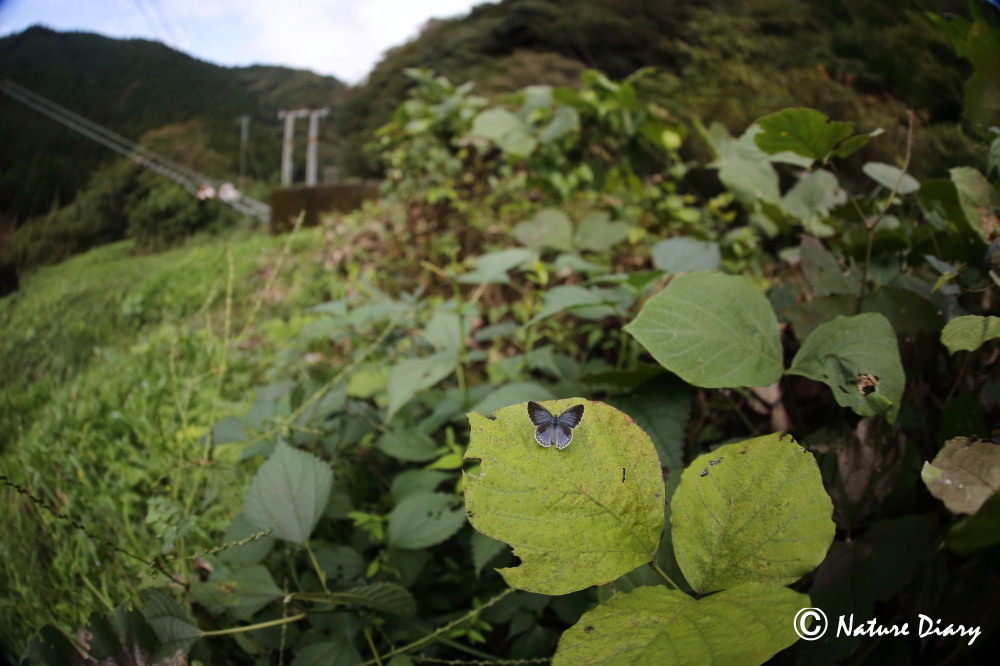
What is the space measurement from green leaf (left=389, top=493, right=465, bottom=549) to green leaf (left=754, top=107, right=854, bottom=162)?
0.60 m

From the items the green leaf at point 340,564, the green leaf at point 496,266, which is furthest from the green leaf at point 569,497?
the green leaf at point 496,266

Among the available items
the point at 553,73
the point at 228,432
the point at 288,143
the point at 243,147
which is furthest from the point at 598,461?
the point at 553,73

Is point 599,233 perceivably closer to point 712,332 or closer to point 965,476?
point 712,332

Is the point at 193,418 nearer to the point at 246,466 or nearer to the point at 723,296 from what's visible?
the point at 246,466

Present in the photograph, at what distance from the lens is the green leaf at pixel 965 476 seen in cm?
33

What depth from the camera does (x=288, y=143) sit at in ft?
4.89

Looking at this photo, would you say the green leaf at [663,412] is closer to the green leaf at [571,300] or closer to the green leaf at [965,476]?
the green leaf at [571,300]

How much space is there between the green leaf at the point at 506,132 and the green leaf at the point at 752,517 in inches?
56.4

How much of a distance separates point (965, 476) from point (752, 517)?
0.41 ft

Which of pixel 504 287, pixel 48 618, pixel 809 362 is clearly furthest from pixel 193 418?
pixel 809 362

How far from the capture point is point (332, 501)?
900 millimetres

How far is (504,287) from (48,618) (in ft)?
5.13

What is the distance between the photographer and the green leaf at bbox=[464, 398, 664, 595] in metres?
0.35

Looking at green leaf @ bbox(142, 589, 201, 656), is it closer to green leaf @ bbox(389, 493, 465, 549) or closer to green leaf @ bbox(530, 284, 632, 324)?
green leaf @ bbox(389, 493, 465, 549)
